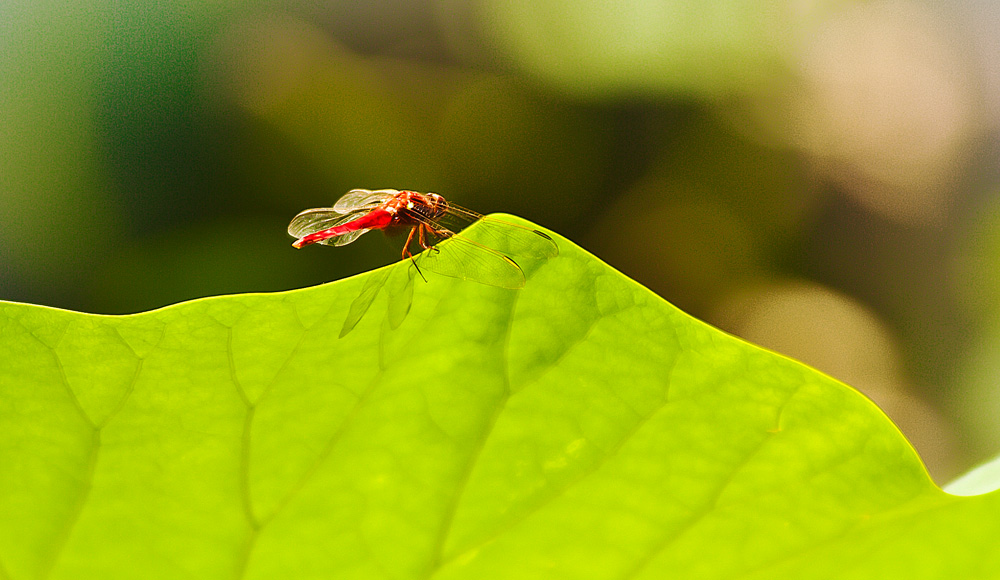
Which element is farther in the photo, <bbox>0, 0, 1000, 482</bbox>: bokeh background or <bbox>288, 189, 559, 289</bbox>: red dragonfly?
<bbox>0, 0, 1000, 482</bbox>: bokeh background

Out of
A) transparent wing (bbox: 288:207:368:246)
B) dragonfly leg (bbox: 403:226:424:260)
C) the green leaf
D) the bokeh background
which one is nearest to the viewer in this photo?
the green leaf

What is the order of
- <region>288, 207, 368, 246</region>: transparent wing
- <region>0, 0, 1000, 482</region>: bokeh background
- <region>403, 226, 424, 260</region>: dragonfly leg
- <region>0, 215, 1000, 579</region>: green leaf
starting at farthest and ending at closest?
<region>0, 0, 1000, 482</region>: bokeh background → <region>288, 207, 368, 246</region>: transparent wing → <region>403, 226, 424, 260</region>: dragonfly leg → <region>0, 215, 1000, 579</region>: green leaf

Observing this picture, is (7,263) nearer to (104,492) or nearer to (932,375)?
(104,492)

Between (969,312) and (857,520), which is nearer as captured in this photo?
(857,520)

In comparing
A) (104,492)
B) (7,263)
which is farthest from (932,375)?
(7,263)

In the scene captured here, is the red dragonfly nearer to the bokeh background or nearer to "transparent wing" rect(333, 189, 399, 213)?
"transparent wing" rect(333, 189, 399, 213)

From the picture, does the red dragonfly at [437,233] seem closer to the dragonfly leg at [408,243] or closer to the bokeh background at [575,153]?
the dragonfly leg at [408,243]

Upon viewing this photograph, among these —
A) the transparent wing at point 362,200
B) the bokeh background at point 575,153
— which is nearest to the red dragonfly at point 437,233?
the transparent wing at point 362,200

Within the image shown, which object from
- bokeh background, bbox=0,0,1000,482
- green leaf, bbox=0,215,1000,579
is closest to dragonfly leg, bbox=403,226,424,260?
green leaf, bbox=0,215,1000,579
